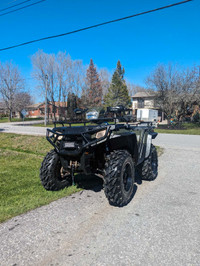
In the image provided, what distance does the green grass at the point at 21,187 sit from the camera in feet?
11.0

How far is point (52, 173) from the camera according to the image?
376 centimetres

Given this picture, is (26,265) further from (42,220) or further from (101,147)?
(101,147)

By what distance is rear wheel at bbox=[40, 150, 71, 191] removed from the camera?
3742 millimetres

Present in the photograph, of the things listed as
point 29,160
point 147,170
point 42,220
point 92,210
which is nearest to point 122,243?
point 92,210

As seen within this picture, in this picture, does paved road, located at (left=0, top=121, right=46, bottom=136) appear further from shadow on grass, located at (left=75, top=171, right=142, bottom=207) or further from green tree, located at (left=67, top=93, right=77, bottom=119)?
green tree, located at (left=67, top=93, right=77, bottom=119)

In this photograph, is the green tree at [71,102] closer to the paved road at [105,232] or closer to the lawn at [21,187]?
the lawn at [21,187]

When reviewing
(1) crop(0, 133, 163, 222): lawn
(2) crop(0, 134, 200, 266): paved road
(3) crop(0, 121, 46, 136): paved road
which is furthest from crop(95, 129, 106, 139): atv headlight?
(3) crop(0, 121, 46, 136): paved road

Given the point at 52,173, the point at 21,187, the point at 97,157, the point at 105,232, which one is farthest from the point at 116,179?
the point at 21,187

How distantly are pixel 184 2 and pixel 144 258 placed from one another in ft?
21.4

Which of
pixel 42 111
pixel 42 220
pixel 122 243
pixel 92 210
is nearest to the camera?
pixel 122 243

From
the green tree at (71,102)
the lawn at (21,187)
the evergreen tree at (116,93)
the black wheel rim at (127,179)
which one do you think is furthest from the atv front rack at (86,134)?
the evergreen tree at (116,93)

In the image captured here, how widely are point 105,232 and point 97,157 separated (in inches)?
54.5

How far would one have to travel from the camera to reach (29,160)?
7.36 meters

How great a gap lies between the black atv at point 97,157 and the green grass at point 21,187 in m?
0.29
